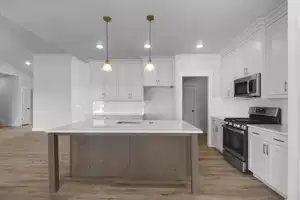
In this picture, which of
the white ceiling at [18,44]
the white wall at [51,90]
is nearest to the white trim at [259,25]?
the white ceiling at [18,44]

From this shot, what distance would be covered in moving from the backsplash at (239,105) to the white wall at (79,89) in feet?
13.9

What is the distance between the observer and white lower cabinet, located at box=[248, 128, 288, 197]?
105 inches

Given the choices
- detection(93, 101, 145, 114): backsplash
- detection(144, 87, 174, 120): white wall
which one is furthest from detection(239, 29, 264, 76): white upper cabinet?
detection(93, 101, 145, 114): backsplash

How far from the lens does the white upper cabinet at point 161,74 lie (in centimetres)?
650

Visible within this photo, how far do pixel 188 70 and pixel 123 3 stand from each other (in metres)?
3.37

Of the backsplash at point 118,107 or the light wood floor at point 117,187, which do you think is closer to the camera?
the light wood floor at point 117,187

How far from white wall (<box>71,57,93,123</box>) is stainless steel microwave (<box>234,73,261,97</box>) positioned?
16.3 feet

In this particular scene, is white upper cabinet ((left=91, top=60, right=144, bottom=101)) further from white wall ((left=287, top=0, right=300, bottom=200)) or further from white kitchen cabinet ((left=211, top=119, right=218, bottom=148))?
white wall ((left=287, top=0, right=300, bottom=200))

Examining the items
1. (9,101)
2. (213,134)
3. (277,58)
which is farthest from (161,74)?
(9,101)

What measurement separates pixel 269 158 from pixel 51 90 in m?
7.38

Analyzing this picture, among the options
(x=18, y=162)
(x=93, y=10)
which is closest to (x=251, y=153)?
(x=93, y=10)

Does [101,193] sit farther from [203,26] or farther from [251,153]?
[203,26]

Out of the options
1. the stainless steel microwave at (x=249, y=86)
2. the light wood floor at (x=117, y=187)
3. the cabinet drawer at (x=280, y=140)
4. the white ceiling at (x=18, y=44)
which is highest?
the white ceiling at (x=18, y=44)

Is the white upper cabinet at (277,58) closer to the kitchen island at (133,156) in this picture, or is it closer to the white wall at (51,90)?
the kitchen island at (133,156)
